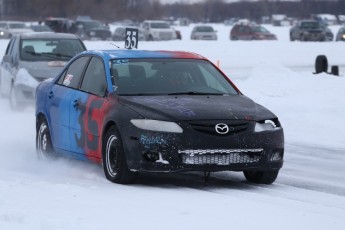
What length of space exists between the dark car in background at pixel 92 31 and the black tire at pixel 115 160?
54.6 meters

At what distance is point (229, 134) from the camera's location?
28.8ft

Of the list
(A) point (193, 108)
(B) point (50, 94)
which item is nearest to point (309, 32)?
(B) point (50, 94)

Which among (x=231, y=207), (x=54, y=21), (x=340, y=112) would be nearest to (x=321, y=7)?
(x=54, y=21)

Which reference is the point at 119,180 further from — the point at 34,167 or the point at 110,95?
the point at 34,167

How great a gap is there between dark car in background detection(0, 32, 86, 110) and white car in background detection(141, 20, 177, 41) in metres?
42.9

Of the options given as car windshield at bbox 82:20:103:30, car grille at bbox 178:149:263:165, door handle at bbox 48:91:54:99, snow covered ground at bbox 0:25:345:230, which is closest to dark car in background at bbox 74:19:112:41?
car windshield at bbox 82:20:103:30

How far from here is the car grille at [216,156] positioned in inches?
342

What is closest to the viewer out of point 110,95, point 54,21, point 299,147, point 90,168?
point 110,95

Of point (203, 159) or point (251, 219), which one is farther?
point (203, 159)

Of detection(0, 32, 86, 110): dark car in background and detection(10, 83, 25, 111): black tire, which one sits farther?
detection(10, 83, 25, 111): black tire

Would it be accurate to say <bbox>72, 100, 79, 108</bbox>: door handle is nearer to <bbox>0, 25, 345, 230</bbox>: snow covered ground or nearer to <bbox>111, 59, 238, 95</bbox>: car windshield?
<bbox>111, 59, 238, 95</bbox>: car windshield

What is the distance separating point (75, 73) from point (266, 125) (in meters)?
2.72

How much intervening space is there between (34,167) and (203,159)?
8.97 ft

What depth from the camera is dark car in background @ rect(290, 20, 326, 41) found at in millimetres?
59844
